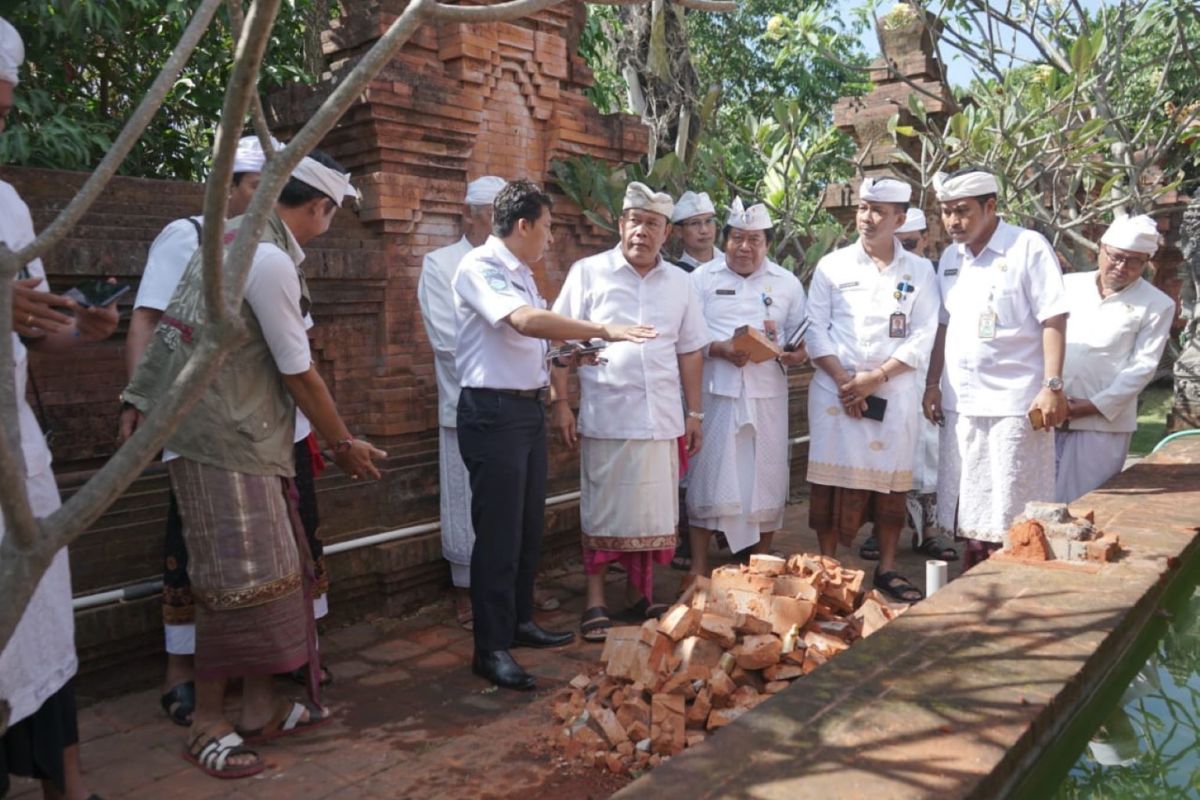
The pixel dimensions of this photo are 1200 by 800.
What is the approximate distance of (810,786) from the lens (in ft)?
6.07

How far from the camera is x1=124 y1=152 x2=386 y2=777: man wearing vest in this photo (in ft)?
9.14

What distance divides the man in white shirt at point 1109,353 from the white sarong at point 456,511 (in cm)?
272

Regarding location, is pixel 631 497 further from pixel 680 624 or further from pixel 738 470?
pixel 680 624

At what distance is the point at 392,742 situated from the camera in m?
3.08

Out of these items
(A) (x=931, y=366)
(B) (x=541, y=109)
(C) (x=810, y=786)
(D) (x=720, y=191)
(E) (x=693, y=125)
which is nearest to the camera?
(C) (x=810, y=786)

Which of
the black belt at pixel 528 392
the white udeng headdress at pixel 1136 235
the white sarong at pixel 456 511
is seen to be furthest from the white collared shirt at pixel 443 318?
the white udeng headdress at pixel 1136 235

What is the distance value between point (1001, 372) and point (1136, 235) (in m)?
0.92

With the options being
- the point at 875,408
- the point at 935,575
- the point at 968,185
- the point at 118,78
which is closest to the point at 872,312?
the point at 875,408

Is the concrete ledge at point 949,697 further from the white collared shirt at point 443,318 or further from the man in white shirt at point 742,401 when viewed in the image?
the white collared shirt at point 443,318

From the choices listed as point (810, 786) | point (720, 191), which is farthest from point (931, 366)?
point (720, 191)

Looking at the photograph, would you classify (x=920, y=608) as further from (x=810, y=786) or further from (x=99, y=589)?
(x=99, y=589)

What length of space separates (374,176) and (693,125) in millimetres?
3740

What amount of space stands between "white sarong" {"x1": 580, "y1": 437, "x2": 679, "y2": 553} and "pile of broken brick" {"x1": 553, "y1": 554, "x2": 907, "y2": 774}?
49 cm

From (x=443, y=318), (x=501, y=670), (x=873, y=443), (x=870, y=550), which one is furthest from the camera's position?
(x=870, y=550)
